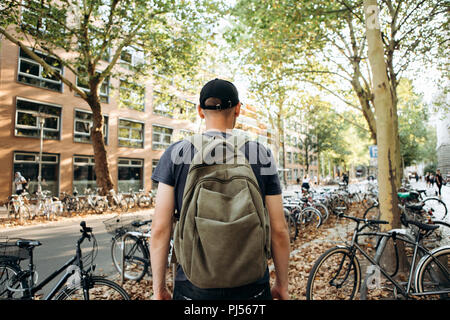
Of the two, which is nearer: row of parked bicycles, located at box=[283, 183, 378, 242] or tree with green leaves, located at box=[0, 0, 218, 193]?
row of parked bicycles, located at box=[283, 183, 378, 242]

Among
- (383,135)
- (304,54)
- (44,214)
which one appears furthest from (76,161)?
(383,135)

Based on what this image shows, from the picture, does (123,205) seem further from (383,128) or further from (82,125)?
(383,128)

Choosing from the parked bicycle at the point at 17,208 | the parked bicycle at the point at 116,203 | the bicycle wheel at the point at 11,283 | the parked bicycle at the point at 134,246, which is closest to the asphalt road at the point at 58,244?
the bicycle wheel at the point at 11,283

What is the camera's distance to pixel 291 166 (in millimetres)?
54531

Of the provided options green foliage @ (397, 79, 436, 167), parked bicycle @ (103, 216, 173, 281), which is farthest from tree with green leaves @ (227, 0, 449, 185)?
green foliage @ (397, 79, 436, 167)

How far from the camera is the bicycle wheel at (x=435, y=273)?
3.04 metres

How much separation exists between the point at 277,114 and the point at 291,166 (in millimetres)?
30681

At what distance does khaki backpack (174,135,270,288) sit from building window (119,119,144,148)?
22837 mm

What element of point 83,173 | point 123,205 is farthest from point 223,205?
point 83,173

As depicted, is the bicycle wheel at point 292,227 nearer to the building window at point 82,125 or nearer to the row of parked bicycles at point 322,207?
the row of parked bicycles at point 322,207

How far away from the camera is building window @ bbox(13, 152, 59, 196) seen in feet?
52.9

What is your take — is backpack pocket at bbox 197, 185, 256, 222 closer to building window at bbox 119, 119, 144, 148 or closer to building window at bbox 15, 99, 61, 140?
building window at bbox 15, 99, 61, 140
